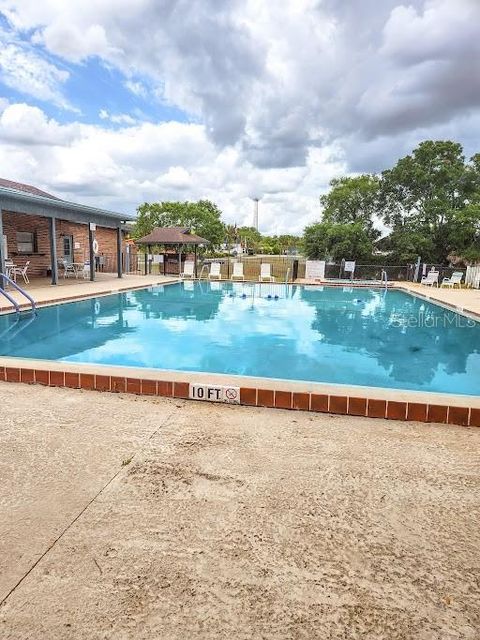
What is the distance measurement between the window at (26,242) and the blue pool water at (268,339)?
596 centimetres

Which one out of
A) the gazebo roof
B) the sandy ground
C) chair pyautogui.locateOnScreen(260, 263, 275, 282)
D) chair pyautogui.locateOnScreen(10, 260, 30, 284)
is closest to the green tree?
chair pyautogui.locateOnScreen(260, 263, 275, 282)

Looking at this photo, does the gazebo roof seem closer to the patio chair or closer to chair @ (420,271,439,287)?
the patio chair

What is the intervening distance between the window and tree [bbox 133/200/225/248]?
17634mm

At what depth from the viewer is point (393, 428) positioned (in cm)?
316

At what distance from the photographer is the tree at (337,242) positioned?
21969 mm

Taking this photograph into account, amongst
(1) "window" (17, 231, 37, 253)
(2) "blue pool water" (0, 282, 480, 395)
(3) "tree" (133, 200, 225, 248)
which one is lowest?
(2) "blue pool water" (0, 282, 480, 395)

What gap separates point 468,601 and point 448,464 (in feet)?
3.83

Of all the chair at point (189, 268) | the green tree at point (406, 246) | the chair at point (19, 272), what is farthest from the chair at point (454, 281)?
the chair at point (19, 272)

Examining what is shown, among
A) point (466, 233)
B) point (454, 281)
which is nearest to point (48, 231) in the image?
point (454, 281)

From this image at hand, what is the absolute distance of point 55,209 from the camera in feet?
45.1

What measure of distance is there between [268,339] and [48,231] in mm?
13075

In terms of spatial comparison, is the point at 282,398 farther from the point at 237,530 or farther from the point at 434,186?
the point at 434,186

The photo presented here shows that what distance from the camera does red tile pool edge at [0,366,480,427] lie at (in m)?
3.28

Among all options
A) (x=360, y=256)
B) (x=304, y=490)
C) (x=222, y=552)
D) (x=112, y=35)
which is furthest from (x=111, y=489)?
(x=360, y=256)
